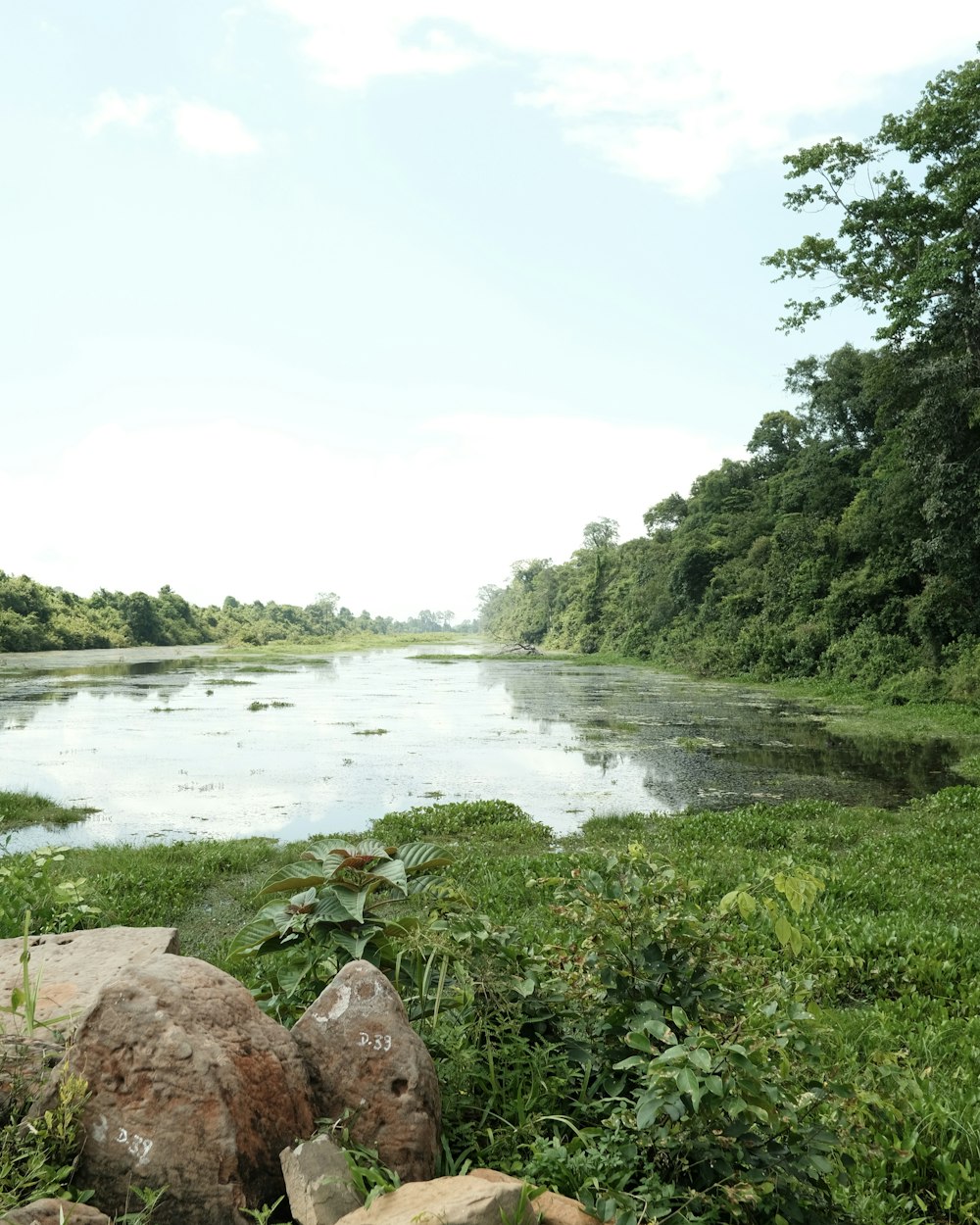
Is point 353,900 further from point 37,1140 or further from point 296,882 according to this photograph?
point 37,1140

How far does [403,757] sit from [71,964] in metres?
12.3

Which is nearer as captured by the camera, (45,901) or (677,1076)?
(677,1076)

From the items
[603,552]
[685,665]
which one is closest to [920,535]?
[685,665]

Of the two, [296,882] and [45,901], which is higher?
[296,882]

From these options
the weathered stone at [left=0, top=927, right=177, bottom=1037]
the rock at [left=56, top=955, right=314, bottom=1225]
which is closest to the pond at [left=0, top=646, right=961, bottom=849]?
the weathered stone at [left=0, top=927, right=177, bottom=1037]

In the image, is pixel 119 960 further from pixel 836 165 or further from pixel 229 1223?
pixel 836 165

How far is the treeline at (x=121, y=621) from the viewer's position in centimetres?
6238

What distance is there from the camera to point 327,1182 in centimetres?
186

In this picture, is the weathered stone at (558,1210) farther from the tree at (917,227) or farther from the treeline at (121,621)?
the treeline at (121,621)

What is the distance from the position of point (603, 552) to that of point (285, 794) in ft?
208

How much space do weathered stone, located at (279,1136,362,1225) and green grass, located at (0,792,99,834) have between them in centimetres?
935

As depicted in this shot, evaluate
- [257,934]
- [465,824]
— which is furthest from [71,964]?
[465,824]

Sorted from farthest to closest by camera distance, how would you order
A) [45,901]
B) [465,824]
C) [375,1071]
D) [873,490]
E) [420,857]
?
[873,490] → [465,824] → [45,901] → [420,857] → [375,1071]

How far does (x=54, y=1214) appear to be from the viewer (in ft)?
5.40
